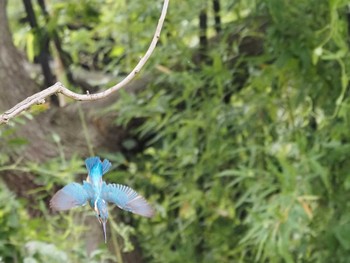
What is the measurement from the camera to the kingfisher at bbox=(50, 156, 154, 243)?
0.83m

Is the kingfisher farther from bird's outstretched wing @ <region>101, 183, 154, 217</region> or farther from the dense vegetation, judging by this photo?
the dense vegetation

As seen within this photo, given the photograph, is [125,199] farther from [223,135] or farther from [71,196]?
[223,135]

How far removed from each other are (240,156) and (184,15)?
0.44m

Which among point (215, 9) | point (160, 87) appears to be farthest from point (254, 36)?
point (160, 87)

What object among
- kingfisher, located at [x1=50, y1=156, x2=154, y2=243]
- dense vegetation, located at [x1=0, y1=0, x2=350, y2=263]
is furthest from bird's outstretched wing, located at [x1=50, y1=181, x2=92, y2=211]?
dense vegetation, located at [x1=0, y1=0, x2=350, y2=263]

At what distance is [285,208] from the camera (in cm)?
233

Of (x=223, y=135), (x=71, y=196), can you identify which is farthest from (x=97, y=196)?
(x=223, y=135)

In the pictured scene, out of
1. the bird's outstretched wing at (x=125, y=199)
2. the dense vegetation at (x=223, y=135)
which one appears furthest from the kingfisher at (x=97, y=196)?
the dense vegetation at (x=223, y=135)

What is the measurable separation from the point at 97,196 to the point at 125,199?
0.04 metres

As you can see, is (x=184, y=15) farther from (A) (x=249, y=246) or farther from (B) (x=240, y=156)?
(A) (x=249, y=246)

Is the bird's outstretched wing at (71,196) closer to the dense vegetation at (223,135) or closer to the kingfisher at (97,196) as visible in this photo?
the kingfisher at (97,196)

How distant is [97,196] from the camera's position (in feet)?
2.72

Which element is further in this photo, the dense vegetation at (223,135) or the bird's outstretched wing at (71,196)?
the dense vegetation at (223,135)

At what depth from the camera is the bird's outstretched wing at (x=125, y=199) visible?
0.85m
